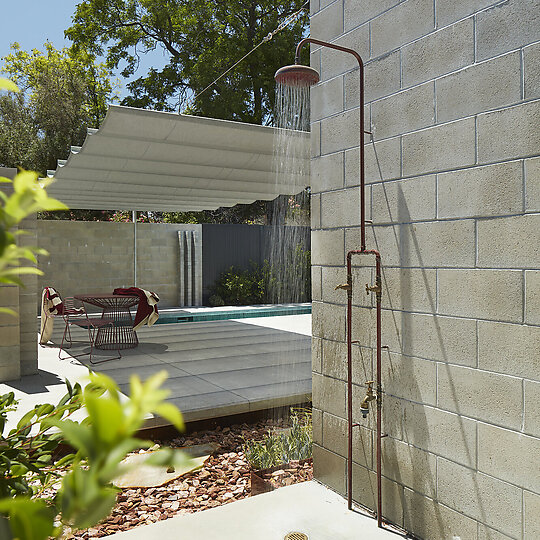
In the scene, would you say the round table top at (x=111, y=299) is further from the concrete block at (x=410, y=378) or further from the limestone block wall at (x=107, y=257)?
the concrete block at (x=410, y=378)

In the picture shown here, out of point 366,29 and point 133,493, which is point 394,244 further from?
point 133,493

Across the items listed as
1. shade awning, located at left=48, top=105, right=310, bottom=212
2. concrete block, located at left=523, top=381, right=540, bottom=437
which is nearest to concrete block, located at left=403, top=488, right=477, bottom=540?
concrete block, located at left=523, top=381, right=540, bottom=437

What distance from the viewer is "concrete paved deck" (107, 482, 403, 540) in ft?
7.81

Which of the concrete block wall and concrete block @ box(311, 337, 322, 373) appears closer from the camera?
the concrete block wall

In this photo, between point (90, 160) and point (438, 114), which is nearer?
point (438, 114)

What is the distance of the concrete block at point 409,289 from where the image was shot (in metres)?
2.26

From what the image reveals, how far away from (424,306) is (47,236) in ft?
33.4

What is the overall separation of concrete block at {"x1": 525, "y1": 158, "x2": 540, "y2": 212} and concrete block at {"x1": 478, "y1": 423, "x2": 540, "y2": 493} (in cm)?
81

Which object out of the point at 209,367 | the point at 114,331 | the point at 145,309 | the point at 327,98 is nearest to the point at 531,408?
the point at 327,98

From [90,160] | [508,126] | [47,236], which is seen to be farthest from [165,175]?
[508,126]

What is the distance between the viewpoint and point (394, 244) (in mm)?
2441

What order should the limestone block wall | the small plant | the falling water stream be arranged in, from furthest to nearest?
the limestone block wall → the falling water stream → the small plant

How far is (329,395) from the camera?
9.50 ft

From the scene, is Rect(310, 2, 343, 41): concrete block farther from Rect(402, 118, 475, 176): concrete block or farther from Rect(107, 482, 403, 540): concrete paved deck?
Rect(107, 482, 403, 540): concrete paved deck
